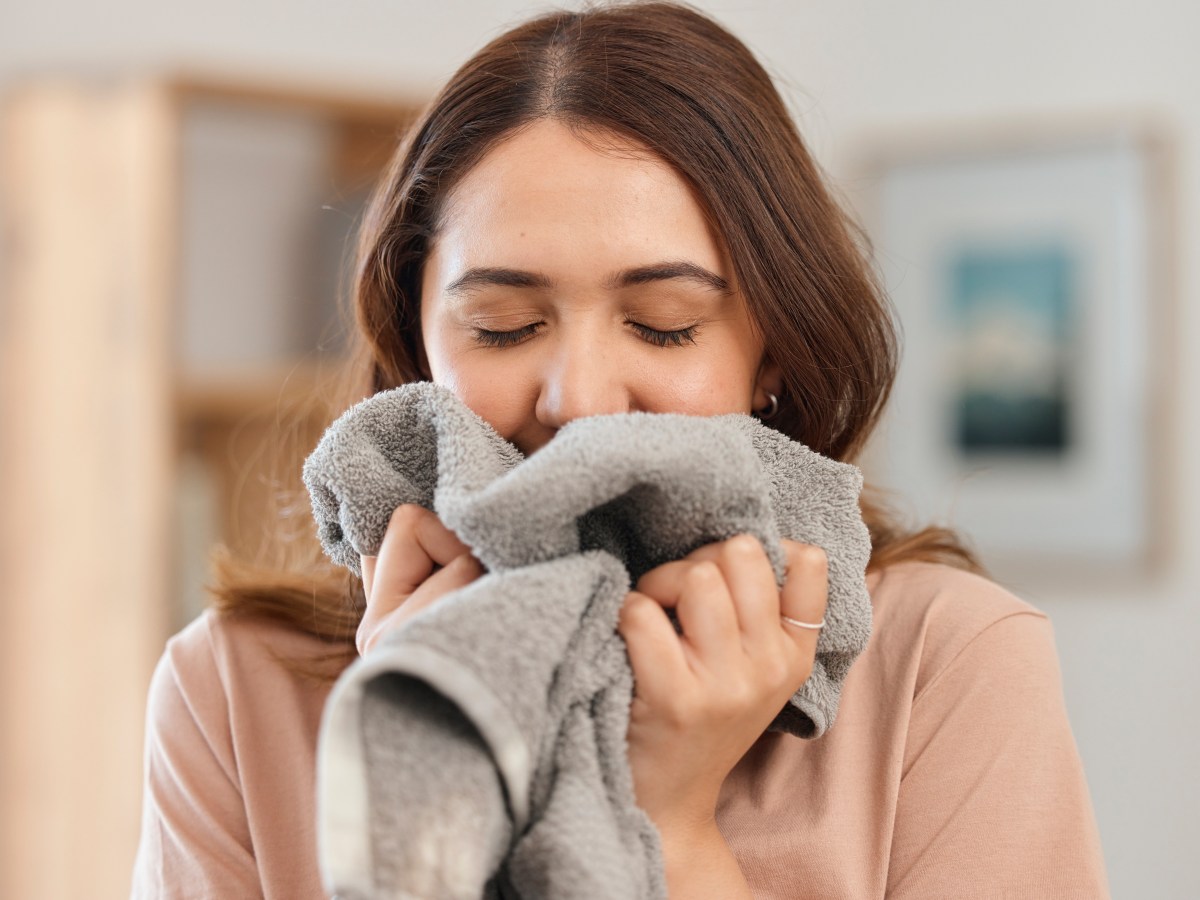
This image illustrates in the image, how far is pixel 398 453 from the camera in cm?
81

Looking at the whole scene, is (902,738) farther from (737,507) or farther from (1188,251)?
(1188,251)

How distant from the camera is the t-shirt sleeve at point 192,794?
918mm

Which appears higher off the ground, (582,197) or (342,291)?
(582,197)

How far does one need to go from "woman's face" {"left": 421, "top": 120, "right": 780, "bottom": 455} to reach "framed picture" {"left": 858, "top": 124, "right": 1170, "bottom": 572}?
4.80 feet

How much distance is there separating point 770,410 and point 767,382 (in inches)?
1.1

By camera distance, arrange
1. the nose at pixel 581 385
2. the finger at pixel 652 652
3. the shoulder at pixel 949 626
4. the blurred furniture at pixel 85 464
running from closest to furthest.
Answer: the finger at pixel 652 652 < the nose at pixel 581 385 < the shoulder at pixel 949 626 < the blurred furniture at pixel 85 464

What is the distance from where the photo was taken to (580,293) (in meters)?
0.82

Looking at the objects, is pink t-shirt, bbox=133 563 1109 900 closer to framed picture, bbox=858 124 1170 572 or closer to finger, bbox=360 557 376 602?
finger, bbox=360 557 376 602

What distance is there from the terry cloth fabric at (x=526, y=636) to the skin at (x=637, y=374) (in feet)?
0.10

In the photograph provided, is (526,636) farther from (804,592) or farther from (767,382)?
(767,382)

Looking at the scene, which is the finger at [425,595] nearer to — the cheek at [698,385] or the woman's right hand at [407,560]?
the woman's right hand at [407,560]

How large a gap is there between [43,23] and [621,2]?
1.48 m

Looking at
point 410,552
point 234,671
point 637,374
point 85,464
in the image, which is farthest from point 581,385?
point 85,464

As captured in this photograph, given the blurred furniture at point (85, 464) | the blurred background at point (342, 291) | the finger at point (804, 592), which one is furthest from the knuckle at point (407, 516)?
the blurred furniture at point (85, 464)
